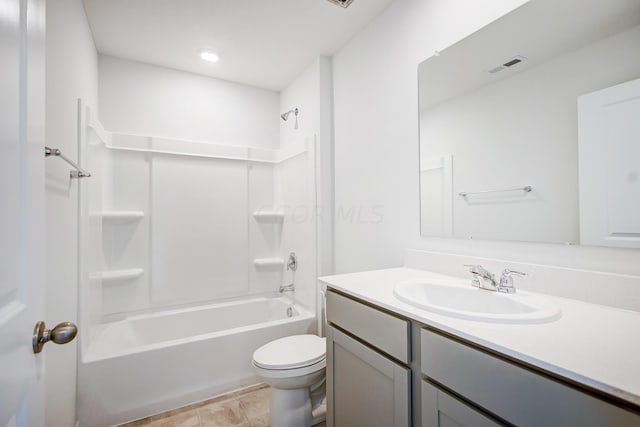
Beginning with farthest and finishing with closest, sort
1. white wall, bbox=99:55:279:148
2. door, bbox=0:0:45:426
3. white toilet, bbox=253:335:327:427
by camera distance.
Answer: white wall, bbox=99:55:279:148 → white toilet, bbox=253:335:327:427 → door, bbox=0:0:45:426

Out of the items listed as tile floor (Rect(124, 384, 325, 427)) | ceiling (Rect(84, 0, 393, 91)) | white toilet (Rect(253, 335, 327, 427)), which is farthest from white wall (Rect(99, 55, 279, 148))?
tile floor (Rect(124, 384, 325, 427))

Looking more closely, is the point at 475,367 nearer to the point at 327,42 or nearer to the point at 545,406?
the point at 545,406

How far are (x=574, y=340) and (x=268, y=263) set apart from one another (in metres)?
2.49

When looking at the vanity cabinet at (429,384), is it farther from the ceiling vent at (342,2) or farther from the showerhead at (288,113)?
the showerhead at (288,113)

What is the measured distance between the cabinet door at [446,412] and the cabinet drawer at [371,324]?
4.7 inches

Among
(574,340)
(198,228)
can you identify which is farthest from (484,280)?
(198,228)

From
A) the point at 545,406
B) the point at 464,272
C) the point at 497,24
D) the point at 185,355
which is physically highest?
the point at 497,24

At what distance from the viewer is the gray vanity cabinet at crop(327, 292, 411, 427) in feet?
3.26

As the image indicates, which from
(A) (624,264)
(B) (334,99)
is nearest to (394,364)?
(A) (624,264)

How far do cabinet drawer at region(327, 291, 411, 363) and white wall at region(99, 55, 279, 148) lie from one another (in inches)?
84.7

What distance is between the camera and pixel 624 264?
950 millimetres

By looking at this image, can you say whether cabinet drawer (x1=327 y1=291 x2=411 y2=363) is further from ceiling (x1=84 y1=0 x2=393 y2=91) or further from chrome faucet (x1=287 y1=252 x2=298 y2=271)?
ceiling (x1=84 y1=0 x2=393 y2=91)

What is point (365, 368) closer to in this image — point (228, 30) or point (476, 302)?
point (476, 302)

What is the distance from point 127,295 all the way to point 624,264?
3033 mm
